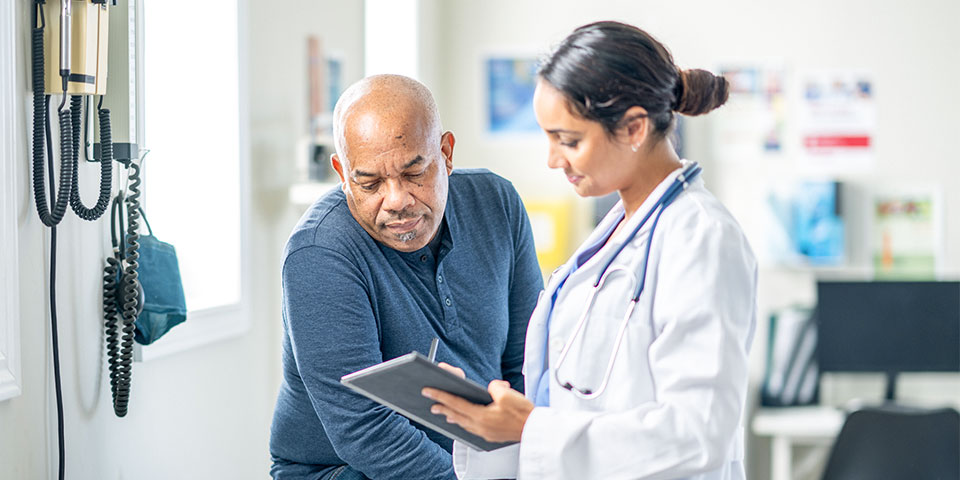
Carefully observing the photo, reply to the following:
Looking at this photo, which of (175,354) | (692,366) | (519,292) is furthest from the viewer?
(175,354)

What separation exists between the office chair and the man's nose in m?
1.88

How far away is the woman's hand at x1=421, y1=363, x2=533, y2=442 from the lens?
3.79 ft

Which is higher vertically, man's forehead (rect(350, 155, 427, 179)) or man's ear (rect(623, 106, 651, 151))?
man's ear (rect(623, 106, 651, 151))

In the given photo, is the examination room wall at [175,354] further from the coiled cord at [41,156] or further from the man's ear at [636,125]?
the man's ear at [636,125]

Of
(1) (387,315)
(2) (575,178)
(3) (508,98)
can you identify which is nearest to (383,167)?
(1) (387,315)

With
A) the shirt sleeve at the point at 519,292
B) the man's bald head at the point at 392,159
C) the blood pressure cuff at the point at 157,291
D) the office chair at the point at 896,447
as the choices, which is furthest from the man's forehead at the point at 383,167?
the office chair at the point at 896,447

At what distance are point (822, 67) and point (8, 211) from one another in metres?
3.01

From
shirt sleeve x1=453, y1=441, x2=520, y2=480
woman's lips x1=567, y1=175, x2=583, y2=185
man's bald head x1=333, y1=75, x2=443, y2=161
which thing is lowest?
shirt sleeve x1=453, y1=441, x2=520, y2=480

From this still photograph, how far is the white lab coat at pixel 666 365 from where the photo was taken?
1046 mm

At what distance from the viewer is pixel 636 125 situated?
3.71 feet

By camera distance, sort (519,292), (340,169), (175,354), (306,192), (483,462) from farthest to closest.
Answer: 1. (306,192)
2. (175,354)
3. (519,292)
4. (340,169)
5. (483,462)

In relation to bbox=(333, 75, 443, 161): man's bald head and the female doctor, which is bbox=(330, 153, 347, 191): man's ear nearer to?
bbox=(333, 75, 443, 161): man's bald head

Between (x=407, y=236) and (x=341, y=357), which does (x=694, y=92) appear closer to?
(x=407, y=236)

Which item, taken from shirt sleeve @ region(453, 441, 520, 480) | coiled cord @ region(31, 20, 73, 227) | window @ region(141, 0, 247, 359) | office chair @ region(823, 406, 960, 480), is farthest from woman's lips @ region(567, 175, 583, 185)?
office chair @ region(823, 406, 960, 480)
